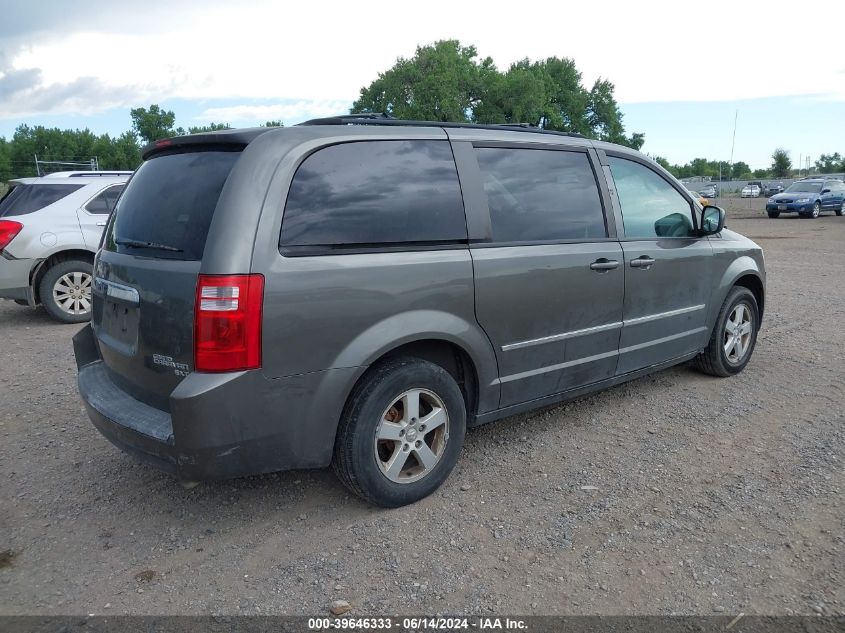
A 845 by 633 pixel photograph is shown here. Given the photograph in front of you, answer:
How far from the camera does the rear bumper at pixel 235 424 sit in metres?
2.85

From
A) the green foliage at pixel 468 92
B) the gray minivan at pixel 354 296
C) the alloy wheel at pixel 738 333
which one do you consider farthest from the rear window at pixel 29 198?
the green foliage at pixel 468 92

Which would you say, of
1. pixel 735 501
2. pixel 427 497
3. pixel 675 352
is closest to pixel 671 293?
pixel 675 352

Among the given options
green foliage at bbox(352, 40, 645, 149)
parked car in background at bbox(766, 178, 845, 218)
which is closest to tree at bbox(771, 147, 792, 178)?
green foliage at bbox(352, 40, 645, 149)

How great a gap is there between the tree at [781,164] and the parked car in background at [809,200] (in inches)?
2528

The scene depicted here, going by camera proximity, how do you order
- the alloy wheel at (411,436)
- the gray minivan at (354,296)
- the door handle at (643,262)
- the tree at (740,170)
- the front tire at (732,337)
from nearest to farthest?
the gray minivan at (354,296) < the alloy wheel at (411,436) < the door handle at (643,262) < the front tire at (732,337) < the tree at (740,170)

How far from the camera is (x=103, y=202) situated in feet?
28.2

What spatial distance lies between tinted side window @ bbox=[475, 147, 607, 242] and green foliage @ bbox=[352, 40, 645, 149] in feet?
172

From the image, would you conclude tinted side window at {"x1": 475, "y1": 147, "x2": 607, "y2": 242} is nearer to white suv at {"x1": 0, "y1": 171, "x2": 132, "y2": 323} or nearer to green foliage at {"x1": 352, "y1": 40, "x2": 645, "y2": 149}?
white suv at {"x1": 0, "y1": 171, "x2": 132, "y2": 323}

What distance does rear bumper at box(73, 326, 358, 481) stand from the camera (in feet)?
9.34

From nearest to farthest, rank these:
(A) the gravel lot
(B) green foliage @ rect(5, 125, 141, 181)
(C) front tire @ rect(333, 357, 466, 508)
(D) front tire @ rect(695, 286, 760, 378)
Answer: (A) the gravel lot < (C) front tire @ rect(333, 357, 466, 508) < (D) front tire @ rect(695, 286, 760, 378) < (B) green foliage @ rect(5, 125, 141, 181)

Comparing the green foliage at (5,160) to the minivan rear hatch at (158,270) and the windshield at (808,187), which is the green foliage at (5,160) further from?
the minivan rear hatch at (158,270)

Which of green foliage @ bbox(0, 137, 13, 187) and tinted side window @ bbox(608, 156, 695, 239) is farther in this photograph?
green foliage @ bbox(0, 137, 13, 187)

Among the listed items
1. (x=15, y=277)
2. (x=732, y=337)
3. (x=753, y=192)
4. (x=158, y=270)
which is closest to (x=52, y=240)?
(x=15, y=277)

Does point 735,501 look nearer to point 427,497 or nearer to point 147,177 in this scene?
point 427,497
